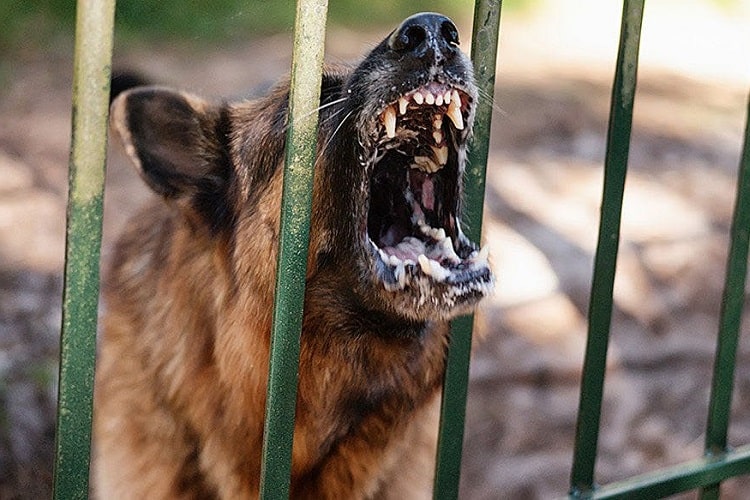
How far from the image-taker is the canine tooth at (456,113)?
95.2 inches

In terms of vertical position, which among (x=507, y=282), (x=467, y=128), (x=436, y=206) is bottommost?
(x=507, y=282)

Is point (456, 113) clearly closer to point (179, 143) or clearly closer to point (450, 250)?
point (450, 250)

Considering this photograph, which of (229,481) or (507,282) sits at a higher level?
(507,282)

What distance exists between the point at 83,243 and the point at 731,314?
1.78 metres

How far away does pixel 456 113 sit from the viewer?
2459mm

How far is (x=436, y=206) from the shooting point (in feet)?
8.99

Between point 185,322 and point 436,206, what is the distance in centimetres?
85

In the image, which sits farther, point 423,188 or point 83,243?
point 423,188

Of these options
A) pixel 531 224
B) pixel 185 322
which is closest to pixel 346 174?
pixel 185 322

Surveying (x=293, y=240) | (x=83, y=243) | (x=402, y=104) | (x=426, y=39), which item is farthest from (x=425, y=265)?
(x=83, y=243)

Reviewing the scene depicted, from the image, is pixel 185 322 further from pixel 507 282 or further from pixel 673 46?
pixel 673 46

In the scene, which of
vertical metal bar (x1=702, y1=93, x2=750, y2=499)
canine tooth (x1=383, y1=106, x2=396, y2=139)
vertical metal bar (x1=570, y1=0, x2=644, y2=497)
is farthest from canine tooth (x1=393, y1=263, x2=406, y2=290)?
vertical metal bar (x1=702, y1=93, x2=750, y2=499)

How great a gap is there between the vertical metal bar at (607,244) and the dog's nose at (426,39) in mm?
375

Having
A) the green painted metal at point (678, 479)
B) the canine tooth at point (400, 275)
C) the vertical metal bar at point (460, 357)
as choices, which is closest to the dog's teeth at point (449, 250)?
the canine tooth at point (400, 275)
